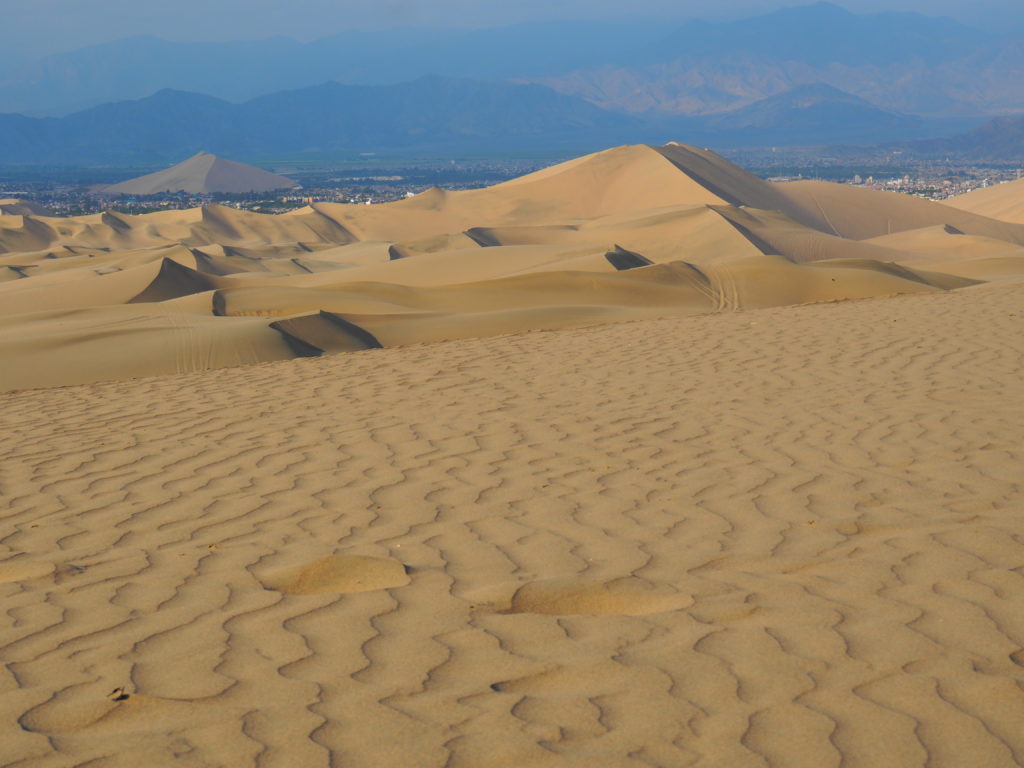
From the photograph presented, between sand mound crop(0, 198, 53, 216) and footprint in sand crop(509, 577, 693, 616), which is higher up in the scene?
sand mound crop(0, 198, 53, 216)

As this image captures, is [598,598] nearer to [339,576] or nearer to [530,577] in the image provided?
[530,577]

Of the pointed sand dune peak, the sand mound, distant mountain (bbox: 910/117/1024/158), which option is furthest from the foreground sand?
distant mountain (bbox: 910/117/1024/158)

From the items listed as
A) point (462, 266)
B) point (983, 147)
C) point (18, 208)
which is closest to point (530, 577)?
point (462, 266)

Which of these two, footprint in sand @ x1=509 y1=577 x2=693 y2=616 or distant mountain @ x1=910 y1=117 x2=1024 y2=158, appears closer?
footprint in sand @ x1=509 y1=577 x2=693 y2=616

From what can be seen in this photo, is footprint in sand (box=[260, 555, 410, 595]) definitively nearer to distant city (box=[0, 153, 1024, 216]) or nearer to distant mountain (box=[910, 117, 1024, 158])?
distant city (box=[0, 153, 1024, 216])

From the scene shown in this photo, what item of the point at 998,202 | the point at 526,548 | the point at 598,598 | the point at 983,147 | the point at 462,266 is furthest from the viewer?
the point at 983,147

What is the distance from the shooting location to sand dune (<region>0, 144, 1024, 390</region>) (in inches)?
567

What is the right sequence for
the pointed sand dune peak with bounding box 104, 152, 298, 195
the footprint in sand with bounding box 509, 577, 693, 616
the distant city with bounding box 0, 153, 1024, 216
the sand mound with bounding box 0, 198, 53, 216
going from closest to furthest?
the footprint in sand with bounding box 509, 577, 693, 616
the sand mound with bounding box 0, 198, 53, 216
the distant city with bounding box 0, 153, 1024, 216
the pointed sand dune peak with bounding box 104, 152, 298, 195

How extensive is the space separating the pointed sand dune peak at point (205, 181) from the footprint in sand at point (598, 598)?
11226cm

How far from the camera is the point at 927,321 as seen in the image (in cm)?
1229

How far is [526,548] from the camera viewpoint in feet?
16.4

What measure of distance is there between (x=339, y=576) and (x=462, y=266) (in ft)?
75.7

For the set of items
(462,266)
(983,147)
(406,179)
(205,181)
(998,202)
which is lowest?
(462,266)

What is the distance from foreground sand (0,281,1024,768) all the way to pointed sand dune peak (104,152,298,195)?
108969mm
